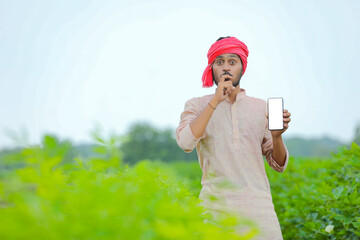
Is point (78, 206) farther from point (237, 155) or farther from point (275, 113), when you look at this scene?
point (275, 113)

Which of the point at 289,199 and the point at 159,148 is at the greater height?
the point at 159,148

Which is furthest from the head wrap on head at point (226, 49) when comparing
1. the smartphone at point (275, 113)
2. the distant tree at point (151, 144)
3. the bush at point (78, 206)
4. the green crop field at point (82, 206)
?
the distant tree at point (151, 144)

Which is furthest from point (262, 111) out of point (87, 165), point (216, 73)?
point (87, 165)

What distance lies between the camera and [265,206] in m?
2.68

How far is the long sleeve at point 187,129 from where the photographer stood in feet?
8.28

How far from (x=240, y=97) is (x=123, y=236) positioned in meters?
2.17

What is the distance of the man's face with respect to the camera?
285 cm

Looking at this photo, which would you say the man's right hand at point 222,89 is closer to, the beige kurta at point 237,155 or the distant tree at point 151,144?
the beige kurta at point 237,155

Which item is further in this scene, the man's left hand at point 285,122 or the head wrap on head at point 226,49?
the head wrap on head at point 226,49

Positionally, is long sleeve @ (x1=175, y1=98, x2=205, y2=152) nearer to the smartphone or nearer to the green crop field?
the smartphone

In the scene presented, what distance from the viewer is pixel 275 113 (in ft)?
8.93

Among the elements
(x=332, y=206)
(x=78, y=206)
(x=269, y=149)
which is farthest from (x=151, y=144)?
(x=78, y=206)

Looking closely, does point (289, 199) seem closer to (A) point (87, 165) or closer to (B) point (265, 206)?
(B) point (265, 206)

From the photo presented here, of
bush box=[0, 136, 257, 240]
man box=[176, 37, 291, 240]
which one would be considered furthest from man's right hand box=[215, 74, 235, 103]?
bush box=[0, 136, 257, 240]
